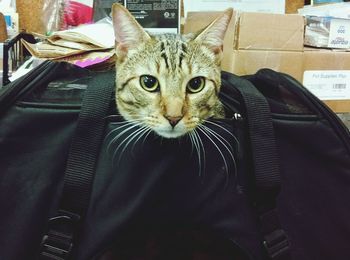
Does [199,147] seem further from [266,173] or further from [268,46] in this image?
[268,46]

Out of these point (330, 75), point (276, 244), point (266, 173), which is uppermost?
point (330, 75)

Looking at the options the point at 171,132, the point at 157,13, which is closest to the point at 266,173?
the point at 171,132

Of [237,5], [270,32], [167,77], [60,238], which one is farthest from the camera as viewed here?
[237,5]

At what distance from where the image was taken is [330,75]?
3.32 ft

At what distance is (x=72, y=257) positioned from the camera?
0.56 metres

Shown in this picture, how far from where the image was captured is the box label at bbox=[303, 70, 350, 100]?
998mm

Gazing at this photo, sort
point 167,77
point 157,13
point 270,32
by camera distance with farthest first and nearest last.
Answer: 1. point 157,13
2. point 270,32
3. point 167,77

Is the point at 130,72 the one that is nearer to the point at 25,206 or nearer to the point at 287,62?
the point at 25,206

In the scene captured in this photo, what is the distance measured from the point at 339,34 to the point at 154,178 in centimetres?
73

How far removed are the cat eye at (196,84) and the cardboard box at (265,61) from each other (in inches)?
10.5

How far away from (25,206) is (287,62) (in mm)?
688

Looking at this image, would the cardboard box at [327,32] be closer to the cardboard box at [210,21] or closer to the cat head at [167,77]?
the cardboard box at [210,21]

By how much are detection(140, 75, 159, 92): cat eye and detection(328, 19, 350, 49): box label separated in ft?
1.91

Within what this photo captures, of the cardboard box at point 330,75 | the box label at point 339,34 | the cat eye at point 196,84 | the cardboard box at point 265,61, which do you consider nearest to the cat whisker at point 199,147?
the cat eye at point 196,84
